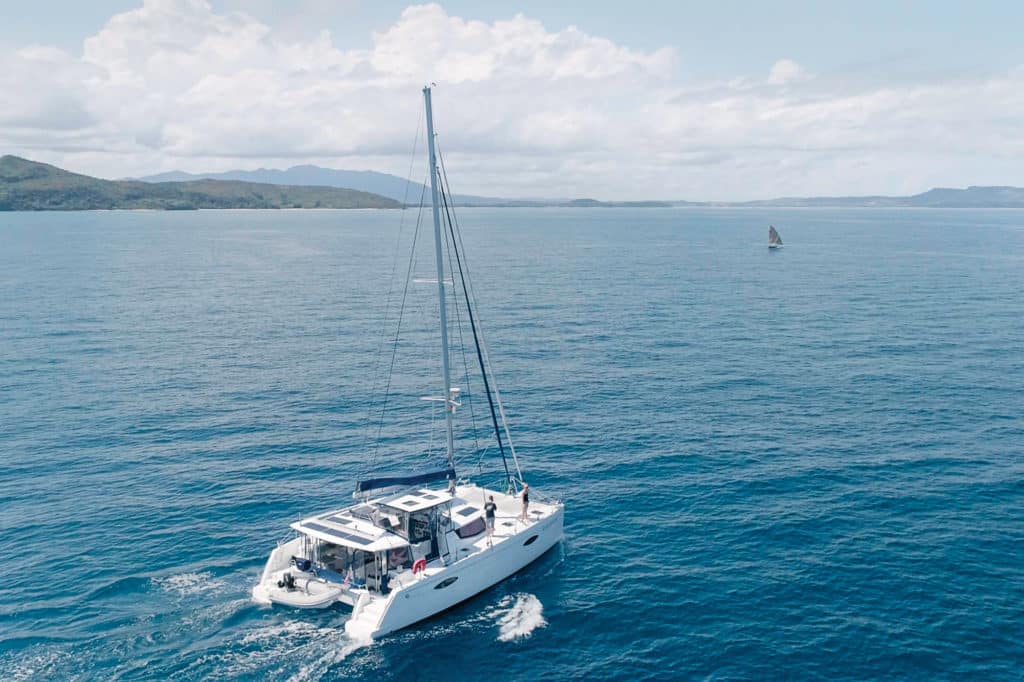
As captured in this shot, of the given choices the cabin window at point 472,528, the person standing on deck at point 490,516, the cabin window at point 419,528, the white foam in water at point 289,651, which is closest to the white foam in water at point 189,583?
the white foam in water at point 289,651

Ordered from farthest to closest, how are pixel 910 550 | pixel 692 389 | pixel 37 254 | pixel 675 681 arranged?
1. pixel 37 254
2. pixel 692 389
3. pixel 910 550
4. pixel 675 681

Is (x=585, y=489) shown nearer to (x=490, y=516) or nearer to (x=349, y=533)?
(x=490, y=516)

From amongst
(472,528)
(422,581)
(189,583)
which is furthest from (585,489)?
(189,583)

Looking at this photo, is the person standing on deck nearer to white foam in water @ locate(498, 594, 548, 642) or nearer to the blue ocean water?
the blue ocean water

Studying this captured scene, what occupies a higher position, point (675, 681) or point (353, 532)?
point (353, 532)

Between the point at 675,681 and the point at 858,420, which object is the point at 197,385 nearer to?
the point at 675,681

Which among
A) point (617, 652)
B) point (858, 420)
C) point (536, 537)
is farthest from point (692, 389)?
point (617, 652)

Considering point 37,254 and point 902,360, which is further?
point 37,254
